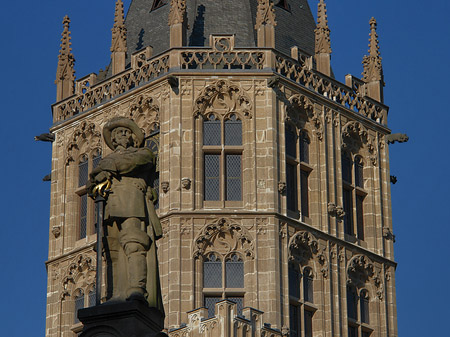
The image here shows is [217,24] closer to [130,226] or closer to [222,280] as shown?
[222,280]

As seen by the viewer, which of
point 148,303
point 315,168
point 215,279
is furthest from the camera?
point 315,168

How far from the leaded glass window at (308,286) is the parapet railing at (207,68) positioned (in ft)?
16.9

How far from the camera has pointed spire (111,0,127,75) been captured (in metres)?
39.2

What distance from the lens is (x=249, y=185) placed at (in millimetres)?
36125

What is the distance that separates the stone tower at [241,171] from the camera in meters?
35.3

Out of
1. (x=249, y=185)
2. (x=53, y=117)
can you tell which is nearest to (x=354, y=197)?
(x=249, y=185)

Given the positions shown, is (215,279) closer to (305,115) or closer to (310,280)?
(310,280)

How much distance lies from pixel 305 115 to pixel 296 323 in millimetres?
5751

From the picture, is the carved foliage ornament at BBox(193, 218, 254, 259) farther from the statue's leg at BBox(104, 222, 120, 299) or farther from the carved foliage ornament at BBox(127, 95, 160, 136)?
the statue's leg at BBox(104, 222, 120, 299)

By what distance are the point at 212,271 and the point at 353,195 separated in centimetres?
534

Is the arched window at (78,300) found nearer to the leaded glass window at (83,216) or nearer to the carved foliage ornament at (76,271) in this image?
the carved foliage ornament at (76,271)

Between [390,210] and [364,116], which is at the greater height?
[364,116]

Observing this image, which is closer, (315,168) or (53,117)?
(315,168)

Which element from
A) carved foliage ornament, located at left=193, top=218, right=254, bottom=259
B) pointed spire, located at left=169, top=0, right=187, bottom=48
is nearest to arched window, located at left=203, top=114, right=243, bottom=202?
carved foliage ornament, located at left=193, top=218, right=254, bottom=259
